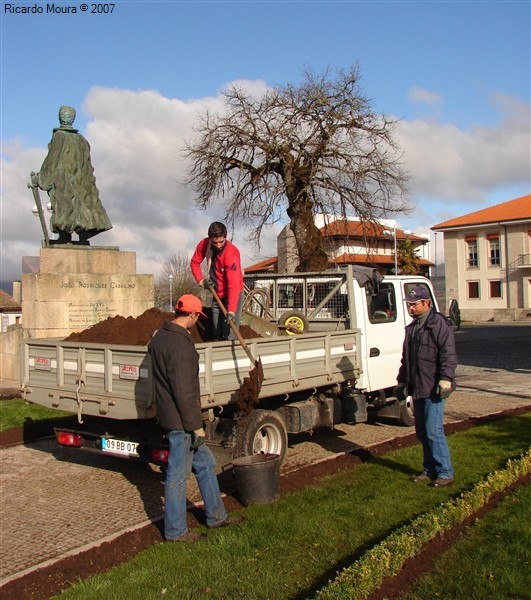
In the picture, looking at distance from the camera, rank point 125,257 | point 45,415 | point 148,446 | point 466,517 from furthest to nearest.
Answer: point 125,257, point 45,415, point 148,446, point 466,517

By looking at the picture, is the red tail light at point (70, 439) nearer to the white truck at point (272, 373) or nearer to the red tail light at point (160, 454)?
the white truck at point (272, 373)

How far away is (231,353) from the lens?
6.45 m

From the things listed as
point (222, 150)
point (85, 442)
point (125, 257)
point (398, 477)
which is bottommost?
point (398, 477)

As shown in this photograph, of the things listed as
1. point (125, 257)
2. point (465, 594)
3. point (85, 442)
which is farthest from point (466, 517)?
point (125, 257)

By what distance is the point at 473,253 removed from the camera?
61938 mm

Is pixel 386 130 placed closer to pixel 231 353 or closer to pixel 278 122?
pixel 278 122

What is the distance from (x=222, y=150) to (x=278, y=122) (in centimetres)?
258

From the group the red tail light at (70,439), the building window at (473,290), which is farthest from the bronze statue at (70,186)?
the building window at (473,290)

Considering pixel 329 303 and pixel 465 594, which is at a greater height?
pixel 329 303

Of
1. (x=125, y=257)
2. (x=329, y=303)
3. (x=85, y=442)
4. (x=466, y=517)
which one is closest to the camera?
(x=466, y=517)

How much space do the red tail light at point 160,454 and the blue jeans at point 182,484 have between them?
0.79 metres

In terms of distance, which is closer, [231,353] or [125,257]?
[231,353]

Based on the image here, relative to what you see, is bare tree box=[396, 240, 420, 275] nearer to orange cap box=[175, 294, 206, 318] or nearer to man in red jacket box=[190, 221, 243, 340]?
man in red jacket box=[190, 221, 243, 340]

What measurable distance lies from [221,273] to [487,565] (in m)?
4.13
